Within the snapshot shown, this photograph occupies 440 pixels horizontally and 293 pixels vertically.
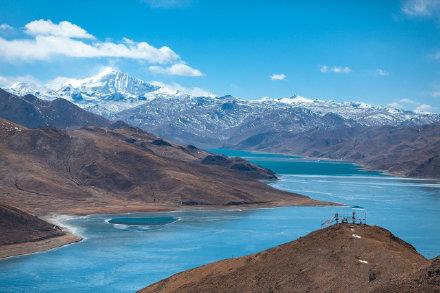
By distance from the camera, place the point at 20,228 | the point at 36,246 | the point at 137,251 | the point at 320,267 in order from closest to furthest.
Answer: the point at 320,267 < the point at 137,251 < the point at 36,246 < the point at 20,228

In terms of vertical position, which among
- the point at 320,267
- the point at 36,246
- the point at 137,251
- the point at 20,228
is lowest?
the point at 36,246

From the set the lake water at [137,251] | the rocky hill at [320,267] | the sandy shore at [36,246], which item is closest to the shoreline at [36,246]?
the sandy shore at [36,246]

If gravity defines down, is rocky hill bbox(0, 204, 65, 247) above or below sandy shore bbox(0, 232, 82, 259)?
above

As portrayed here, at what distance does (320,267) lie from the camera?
66562mm

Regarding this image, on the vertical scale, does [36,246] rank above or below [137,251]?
below

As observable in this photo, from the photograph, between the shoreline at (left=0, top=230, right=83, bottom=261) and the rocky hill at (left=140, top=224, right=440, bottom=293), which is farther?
the shoreline at (left=0, top=230, right=83, bottom=261)

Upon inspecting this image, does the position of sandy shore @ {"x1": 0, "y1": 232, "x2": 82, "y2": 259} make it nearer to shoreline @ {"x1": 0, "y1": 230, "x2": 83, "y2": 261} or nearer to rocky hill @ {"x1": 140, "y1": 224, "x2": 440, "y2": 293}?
shoreline @ {"x1": 0, "y1": 230, "x2": 83, "y2": 261}

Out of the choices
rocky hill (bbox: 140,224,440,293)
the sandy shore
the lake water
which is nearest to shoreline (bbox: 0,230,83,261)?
the sandy shore

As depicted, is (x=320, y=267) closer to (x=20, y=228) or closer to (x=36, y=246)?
(x=36, y=246)

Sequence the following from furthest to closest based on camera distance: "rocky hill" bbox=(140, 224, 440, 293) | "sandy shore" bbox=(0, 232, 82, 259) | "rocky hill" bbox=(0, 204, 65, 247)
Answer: "rocky hill" bbox=(0, 204, 65, 247), "sandy shore" bbox=(0, 232, 82, 259), "rocky hill" bbox=(140, 224, 440, 293)

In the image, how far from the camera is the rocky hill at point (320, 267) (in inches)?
2472

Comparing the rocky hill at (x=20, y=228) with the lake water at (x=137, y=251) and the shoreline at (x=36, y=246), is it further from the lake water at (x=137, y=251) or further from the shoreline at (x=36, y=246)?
the lake water at (x=137, y=251)

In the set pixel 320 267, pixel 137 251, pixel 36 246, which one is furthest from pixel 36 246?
pixel 320 267

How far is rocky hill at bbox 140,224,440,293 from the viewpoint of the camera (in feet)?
206
